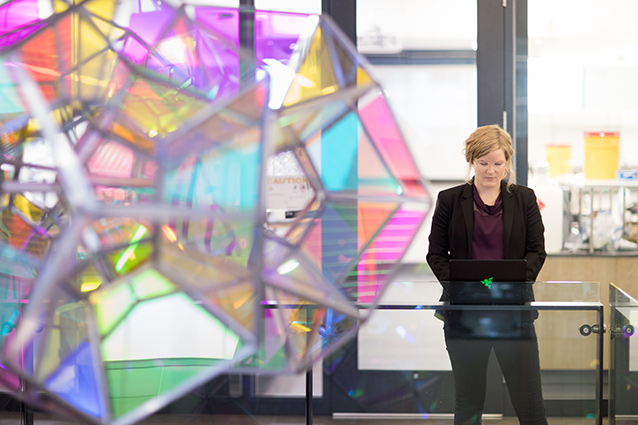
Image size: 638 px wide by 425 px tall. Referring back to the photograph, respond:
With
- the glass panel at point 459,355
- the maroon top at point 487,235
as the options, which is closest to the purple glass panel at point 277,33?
the glass panel at point 459,355

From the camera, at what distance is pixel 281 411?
1.43m

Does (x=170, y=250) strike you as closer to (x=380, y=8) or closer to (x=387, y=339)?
(x=387, y=339)

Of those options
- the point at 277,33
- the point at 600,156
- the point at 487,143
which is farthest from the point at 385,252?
the point at 600,156

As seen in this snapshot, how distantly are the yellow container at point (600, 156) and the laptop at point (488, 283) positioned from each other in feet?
7.74

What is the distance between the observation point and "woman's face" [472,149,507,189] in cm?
212

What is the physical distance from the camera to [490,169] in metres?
2.18

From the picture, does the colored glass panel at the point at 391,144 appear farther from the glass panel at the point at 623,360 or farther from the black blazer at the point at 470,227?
the black blazer at the point at 470,227

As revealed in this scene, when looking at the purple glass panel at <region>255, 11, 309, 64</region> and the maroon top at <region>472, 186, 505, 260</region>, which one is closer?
the purple glass panel at <region>255, 11, 309, 64</region>

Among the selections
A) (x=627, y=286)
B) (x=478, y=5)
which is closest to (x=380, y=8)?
(x=478, y=5)

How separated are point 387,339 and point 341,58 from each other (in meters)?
0.94

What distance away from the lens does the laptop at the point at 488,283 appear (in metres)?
1.51

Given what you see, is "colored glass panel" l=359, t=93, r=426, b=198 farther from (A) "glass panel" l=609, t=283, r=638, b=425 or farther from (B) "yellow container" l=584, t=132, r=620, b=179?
(B) "yellow container" l=584, t=132, r=620, b=179

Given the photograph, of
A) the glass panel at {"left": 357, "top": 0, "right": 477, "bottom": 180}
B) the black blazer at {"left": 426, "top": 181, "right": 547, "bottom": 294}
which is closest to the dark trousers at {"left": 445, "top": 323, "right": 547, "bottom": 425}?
the black blazer at {"left": 426, "top": 181, "right": 547, "bottom": 294}

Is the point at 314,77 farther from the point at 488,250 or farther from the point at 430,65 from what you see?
the point at 430,65
